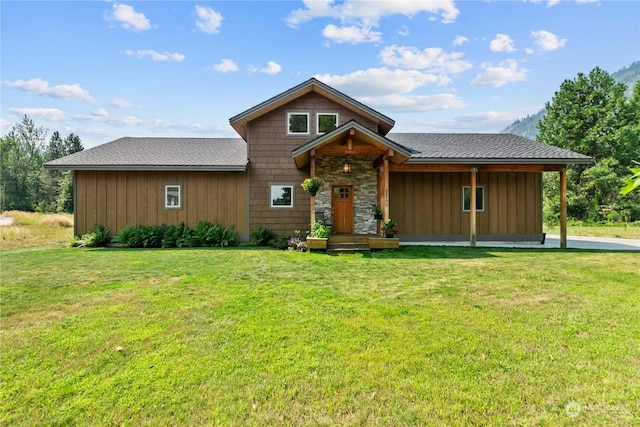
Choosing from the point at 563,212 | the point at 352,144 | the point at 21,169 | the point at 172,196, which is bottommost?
the point at 563,212

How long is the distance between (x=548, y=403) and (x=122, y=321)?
4.59 metres

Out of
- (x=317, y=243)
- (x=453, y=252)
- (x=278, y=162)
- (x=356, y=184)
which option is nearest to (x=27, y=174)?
(x=278, y=162)

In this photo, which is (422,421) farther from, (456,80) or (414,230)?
(456,80)

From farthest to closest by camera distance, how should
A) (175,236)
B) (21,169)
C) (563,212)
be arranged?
(21,169) < (175,236) < (563,212)

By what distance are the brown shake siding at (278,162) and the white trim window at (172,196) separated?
2742 mm

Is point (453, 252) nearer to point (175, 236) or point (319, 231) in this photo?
point (319, 231)

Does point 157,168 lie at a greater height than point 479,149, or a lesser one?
lesser

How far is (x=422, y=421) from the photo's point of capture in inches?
90.7

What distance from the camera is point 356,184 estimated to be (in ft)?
40.1

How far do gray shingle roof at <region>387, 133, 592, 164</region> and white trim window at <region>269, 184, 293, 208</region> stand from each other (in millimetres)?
4697

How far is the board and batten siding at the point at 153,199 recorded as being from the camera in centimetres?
1220

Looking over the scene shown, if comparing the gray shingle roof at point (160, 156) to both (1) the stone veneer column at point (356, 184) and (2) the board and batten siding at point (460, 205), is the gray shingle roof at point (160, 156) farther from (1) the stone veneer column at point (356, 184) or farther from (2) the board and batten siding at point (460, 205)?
(2) the board and batten siding at point (460, 205)

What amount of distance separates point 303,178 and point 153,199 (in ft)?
19.2

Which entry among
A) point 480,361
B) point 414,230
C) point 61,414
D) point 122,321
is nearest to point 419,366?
point 480,361
